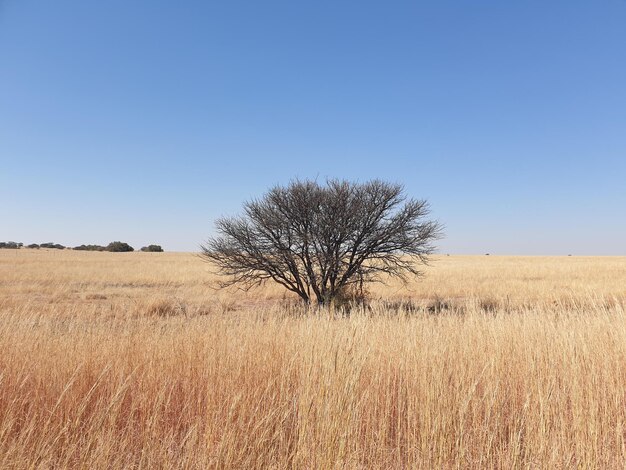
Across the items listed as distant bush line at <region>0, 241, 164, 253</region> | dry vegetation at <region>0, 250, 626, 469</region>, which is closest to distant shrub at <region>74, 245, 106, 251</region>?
distant bush line at <region>0, 241, 164, 253</region>

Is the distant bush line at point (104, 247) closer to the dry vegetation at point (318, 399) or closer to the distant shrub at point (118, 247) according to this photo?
the distant shrub at point (118, 247)

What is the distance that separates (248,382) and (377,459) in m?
1.55

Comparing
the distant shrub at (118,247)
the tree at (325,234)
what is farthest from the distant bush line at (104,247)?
the tree at (325,234)

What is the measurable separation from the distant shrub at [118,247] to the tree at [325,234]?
75833mm

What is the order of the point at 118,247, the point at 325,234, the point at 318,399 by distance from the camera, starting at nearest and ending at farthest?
the point at 318,399 → the point at 325,234 → the point at 118,247

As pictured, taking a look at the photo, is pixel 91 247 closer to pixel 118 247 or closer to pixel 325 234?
pixel 118 247

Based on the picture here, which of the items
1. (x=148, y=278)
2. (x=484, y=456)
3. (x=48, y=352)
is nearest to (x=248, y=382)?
(x=484, y=456)

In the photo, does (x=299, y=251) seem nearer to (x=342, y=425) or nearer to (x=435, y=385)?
(x=435, y=385)

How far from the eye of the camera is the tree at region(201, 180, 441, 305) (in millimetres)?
12836

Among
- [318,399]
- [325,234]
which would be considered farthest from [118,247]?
[318,399]

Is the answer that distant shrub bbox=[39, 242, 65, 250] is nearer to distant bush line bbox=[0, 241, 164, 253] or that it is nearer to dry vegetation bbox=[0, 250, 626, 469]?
distant bush line bbox=[0, 241, 164, 253]

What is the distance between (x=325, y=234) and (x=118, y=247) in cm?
7892

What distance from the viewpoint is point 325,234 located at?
12.8 meters

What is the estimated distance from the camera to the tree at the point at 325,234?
505 inches
